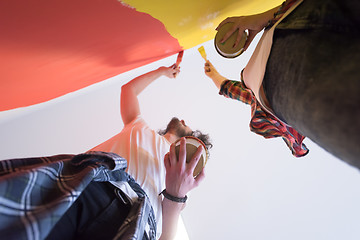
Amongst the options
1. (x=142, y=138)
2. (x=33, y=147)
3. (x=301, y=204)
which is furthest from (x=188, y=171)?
(x=33, y=147)

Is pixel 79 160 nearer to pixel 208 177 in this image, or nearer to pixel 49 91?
pixel 49 91

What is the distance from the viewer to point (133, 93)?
1281 mm

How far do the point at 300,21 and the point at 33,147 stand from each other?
1.69 meters

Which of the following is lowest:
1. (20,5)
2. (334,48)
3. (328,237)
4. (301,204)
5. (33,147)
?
(328,237)

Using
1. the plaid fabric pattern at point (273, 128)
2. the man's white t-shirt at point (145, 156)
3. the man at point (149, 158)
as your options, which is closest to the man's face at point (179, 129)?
the man at point (149, 158)

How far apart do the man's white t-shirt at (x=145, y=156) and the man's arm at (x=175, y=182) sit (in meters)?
0.03

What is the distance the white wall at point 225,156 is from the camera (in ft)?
4.65

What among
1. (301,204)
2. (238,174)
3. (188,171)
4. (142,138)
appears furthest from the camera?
(238,174)

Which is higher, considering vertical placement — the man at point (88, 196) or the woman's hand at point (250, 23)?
the woman's hand at point (250, 23)

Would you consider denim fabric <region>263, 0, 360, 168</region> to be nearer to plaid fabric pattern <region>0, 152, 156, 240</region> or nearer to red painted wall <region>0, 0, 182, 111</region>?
plaid fabric pattern <region>0, 152, 156, 240</region>

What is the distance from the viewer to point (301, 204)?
1.47 m

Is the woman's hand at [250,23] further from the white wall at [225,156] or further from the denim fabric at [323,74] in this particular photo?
the white wall at [225,156]

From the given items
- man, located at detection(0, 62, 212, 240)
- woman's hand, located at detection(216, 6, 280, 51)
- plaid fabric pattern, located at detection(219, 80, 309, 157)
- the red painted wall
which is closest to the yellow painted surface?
the red painted wall

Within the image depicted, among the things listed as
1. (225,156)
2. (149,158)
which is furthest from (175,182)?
(225,156)
